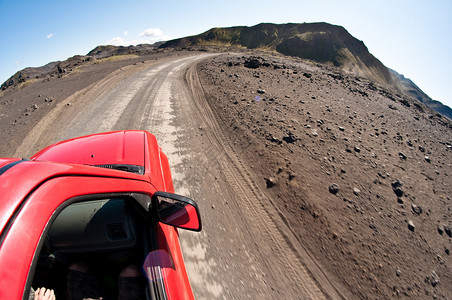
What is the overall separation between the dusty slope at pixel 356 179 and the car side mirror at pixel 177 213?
6.65 ft

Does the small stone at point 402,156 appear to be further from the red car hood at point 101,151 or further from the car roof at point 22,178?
the car roof at point 22,178

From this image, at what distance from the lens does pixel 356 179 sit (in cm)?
404

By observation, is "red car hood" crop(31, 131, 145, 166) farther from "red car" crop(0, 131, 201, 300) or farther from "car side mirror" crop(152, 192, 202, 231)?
"car side mirror" crop(152, 192, 202, 231)

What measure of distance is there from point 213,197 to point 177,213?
2.04m

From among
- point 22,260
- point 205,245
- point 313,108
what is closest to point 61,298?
point 22,260

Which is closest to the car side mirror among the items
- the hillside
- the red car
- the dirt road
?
the red car

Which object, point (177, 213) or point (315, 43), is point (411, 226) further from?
point (315, 43)

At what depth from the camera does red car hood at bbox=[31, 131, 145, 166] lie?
2383mm

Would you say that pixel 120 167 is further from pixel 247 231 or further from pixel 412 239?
pixel 412 239

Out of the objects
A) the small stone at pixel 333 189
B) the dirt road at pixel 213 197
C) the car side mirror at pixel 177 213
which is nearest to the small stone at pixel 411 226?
the small stone at pixel 333 189

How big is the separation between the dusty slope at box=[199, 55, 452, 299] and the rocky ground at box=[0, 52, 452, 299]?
0.05 feet

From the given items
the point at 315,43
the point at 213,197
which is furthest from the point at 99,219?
the point at 315,43

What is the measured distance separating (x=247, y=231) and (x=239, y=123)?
3313 millimetres

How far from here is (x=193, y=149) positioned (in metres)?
4.85
